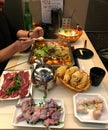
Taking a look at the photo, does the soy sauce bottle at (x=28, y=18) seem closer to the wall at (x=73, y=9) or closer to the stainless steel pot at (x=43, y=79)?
the wall at (x=73, y=9)

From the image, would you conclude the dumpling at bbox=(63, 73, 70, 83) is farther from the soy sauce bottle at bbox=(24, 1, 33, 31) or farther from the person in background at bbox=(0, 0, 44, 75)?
the soy sauce bottle at bbox=(24, 1, 33, 31)

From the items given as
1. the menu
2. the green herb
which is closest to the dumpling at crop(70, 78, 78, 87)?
the green herb

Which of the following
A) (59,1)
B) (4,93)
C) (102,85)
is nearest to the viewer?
(4,93)

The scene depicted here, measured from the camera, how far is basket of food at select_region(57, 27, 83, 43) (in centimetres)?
164

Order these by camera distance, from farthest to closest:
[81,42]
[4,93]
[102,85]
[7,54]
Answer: [81,42] < [7,54] < [102,85] < [4,93]

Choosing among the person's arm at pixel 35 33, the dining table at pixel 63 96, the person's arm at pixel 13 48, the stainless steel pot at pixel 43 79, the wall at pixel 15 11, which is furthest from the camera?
the wall at pixel 15 11

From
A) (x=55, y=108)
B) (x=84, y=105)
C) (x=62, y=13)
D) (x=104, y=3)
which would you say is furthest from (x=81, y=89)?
(x=104, y=3)

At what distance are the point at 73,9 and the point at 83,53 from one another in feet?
2.42

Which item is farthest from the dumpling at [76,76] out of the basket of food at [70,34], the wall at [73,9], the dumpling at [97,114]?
the wall at [73,9]

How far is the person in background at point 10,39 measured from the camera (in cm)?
135

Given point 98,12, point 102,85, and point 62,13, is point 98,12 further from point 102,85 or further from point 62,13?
point 102,85

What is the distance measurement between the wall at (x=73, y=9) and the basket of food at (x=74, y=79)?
110 cm

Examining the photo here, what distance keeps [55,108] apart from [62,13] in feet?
4.46

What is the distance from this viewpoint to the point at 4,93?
1012 mm
